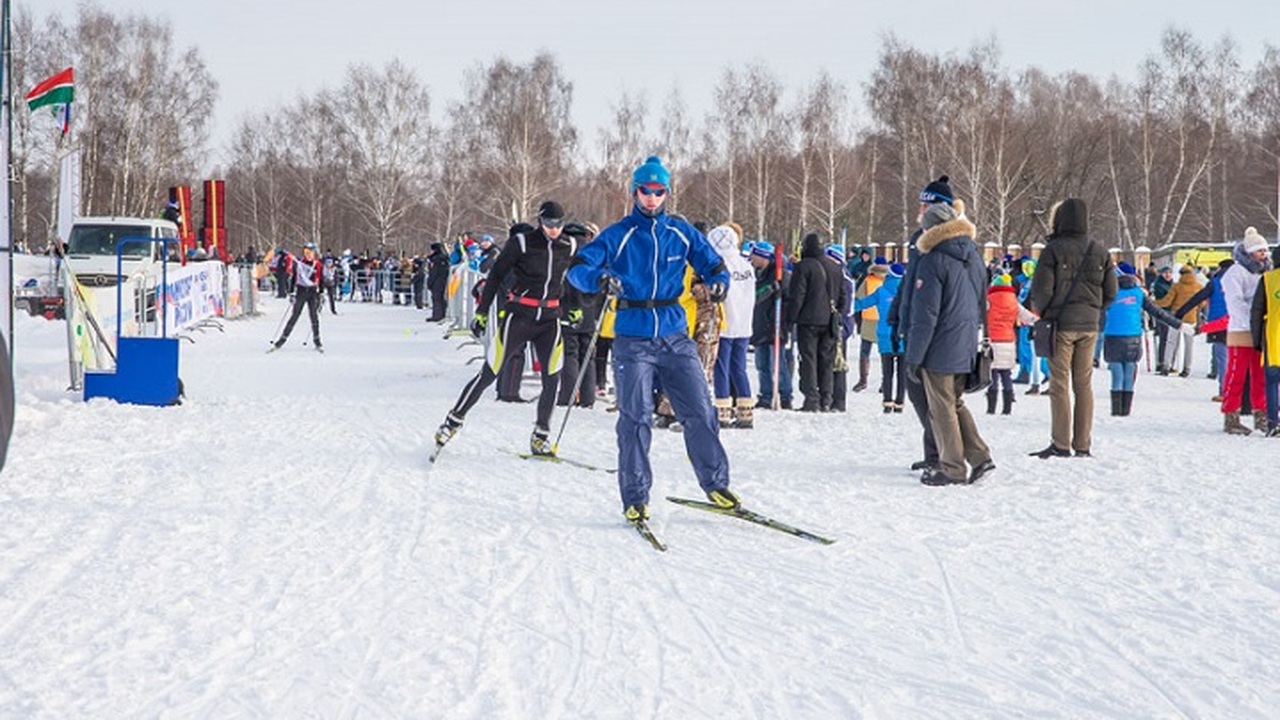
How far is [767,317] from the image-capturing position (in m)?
12.5

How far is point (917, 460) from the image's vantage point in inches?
348

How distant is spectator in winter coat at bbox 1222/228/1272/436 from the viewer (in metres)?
10.6

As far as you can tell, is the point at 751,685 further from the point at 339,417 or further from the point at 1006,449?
the point at 339,417

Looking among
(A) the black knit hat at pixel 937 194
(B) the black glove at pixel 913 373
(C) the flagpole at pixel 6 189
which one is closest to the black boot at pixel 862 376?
(B) the black glove at pixel 913 373

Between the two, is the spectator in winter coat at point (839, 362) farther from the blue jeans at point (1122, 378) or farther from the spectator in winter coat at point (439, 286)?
the spectator in winter coat at point (439, 286)

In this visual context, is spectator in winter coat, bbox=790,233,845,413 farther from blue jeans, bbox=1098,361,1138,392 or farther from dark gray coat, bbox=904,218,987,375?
dark gray coat, bbox=904,218,987,375

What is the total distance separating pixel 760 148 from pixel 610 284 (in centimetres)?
4874

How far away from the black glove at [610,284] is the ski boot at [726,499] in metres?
1.12

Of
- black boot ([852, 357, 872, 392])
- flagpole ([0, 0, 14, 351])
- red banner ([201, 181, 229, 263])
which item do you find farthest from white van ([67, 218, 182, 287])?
black boot ([852, 357, 872, 392])

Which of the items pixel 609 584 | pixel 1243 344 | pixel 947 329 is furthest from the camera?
pixel 1243 344

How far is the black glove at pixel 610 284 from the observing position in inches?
241

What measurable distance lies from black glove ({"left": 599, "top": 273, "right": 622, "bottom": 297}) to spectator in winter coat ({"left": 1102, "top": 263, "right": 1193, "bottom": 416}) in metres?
7.45

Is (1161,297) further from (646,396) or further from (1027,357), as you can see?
(646,396)

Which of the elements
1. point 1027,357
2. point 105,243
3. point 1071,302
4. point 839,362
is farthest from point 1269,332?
point 105,243
